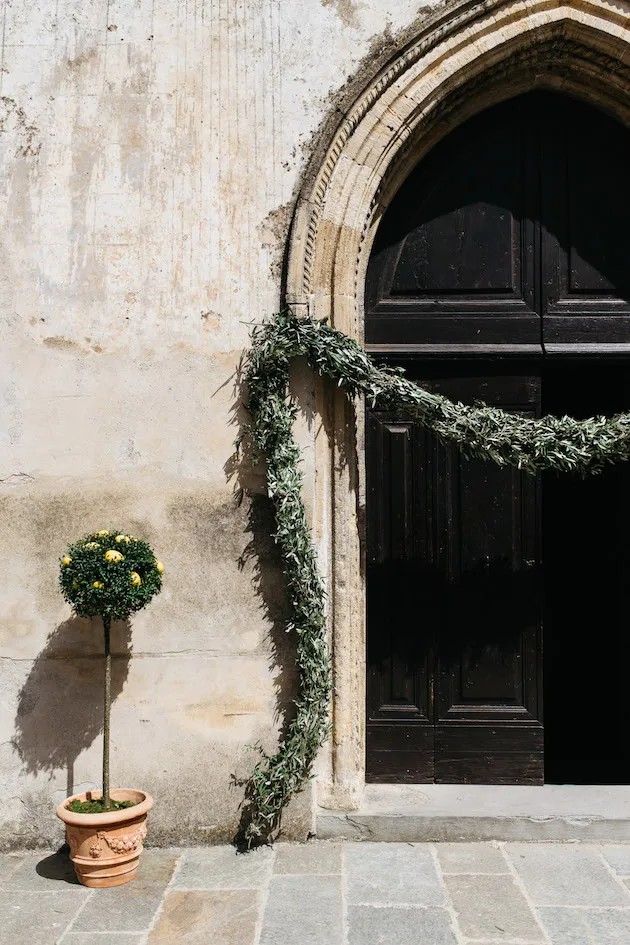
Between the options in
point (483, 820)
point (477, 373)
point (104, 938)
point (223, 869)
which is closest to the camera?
point (104, 938)

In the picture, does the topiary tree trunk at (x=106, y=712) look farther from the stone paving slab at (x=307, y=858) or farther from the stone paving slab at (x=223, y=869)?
the stone paving slab at (x=307, y=858)

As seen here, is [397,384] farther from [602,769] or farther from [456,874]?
[602,769]

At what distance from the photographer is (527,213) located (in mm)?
4859

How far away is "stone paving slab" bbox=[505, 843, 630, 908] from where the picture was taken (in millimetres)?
3664

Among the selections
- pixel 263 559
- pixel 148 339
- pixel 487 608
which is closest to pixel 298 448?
pixel 263 559

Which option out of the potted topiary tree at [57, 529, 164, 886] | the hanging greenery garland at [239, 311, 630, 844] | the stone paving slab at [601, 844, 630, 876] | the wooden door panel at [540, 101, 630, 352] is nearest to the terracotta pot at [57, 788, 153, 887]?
the potted topiary tree at [57, 529, 164, 886]

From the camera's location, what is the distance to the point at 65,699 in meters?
4.43

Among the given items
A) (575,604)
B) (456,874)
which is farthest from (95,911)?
(575,604)

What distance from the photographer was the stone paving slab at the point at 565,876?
12.0 ft

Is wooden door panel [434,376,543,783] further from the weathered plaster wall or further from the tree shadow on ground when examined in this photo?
the tree shadow on ground

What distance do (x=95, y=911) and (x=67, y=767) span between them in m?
0.91

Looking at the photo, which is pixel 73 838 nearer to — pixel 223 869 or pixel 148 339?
pixel 223 869

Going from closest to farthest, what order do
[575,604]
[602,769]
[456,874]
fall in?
[456,874] → [602,769] → [575,604]

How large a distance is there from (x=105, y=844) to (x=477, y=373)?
296 centimetres
